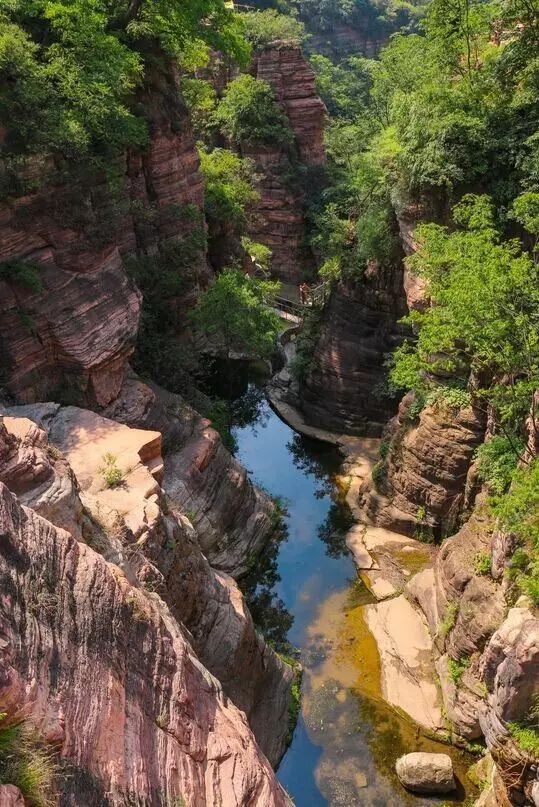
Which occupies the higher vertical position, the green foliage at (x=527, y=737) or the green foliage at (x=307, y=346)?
the green foliage at (x=307, y=346)

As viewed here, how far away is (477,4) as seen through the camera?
2116cm

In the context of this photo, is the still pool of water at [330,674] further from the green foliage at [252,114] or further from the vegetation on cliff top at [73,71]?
the green foliage at [252,114]

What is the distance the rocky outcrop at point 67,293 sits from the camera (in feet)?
54.6

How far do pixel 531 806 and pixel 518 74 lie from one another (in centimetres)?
1941

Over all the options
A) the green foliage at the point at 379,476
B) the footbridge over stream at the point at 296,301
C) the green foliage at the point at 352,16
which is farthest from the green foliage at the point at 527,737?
the green foliage at the point at 352,16

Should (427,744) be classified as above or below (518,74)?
below

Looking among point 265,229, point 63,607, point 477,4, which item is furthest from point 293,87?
point 63,607

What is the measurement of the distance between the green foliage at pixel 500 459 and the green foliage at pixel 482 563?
1.62 m

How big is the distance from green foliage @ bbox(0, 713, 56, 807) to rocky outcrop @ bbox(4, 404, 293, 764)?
395cm

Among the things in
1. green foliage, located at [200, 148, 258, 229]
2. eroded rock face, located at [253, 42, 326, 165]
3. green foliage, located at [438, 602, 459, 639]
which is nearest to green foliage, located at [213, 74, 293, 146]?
eroded rock face, located at [253, 42, 326, 165]

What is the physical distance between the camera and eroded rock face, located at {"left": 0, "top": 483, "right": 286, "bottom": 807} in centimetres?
688

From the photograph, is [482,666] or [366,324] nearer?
[482,666]

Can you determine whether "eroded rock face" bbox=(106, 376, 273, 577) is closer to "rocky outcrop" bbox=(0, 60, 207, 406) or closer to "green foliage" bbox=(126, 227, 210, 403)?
"rocky outcrop" bbox=(0, 60, 207, 406)

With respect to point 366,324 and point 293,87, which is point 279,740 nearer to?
point 366,324
